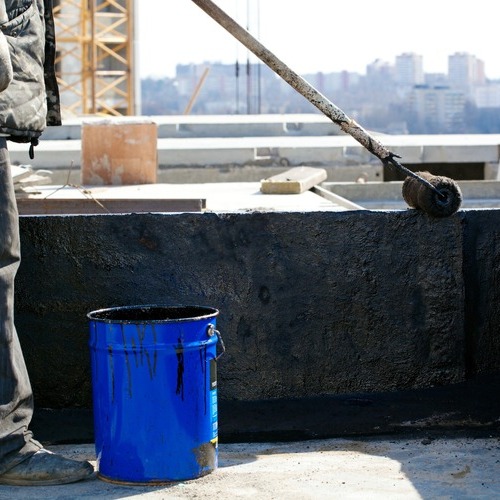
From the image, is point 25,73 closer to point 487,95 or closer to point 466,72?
point 487,95

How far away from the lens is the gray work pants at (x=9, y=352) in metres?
3.54

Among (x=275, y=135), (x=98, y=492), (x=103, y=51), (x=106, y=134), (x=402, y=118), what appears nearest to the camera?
(x=98, y=492)

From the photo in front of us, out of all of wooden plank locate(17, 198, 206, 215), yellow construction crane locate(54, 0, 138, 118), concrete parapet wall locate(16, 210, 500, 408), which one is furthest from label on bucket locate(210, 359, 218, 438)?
yellow construction crane locate(54, 0, 138, 118)

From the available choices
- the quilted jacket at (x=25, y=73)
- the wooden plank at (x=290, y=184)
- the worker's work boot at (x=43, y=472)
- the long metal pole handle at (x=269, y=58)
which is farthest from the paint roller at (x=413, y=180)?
the wooden plank at (x=290, y=184)

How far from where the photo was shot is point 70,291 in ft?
14.3

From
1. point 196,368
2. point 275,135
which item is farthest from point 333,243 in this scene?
point 275,135

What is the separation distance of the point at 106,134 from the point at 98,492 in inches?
299

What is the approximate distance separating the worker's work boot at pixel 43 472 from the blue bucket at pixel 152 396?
0.10 meters

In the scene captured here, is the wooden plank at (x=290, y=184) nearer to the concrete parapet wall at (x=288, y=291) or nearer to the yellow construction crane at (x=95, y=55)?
the concrete parapet wall at (x=288, y=291)

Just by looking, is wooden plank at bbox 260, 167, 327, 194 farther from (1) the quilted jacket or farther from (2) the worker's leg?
(2) the worker's leg

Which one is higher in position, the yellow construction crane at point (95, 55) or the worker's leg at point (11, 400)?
the yellow construction crane at point (95, 55)

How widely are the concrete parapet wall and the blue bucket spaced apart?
764 mm

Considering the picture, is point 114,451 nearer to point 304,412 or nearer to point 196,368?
point 196,368

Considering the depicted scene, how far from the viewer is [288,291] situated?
4480 mm
